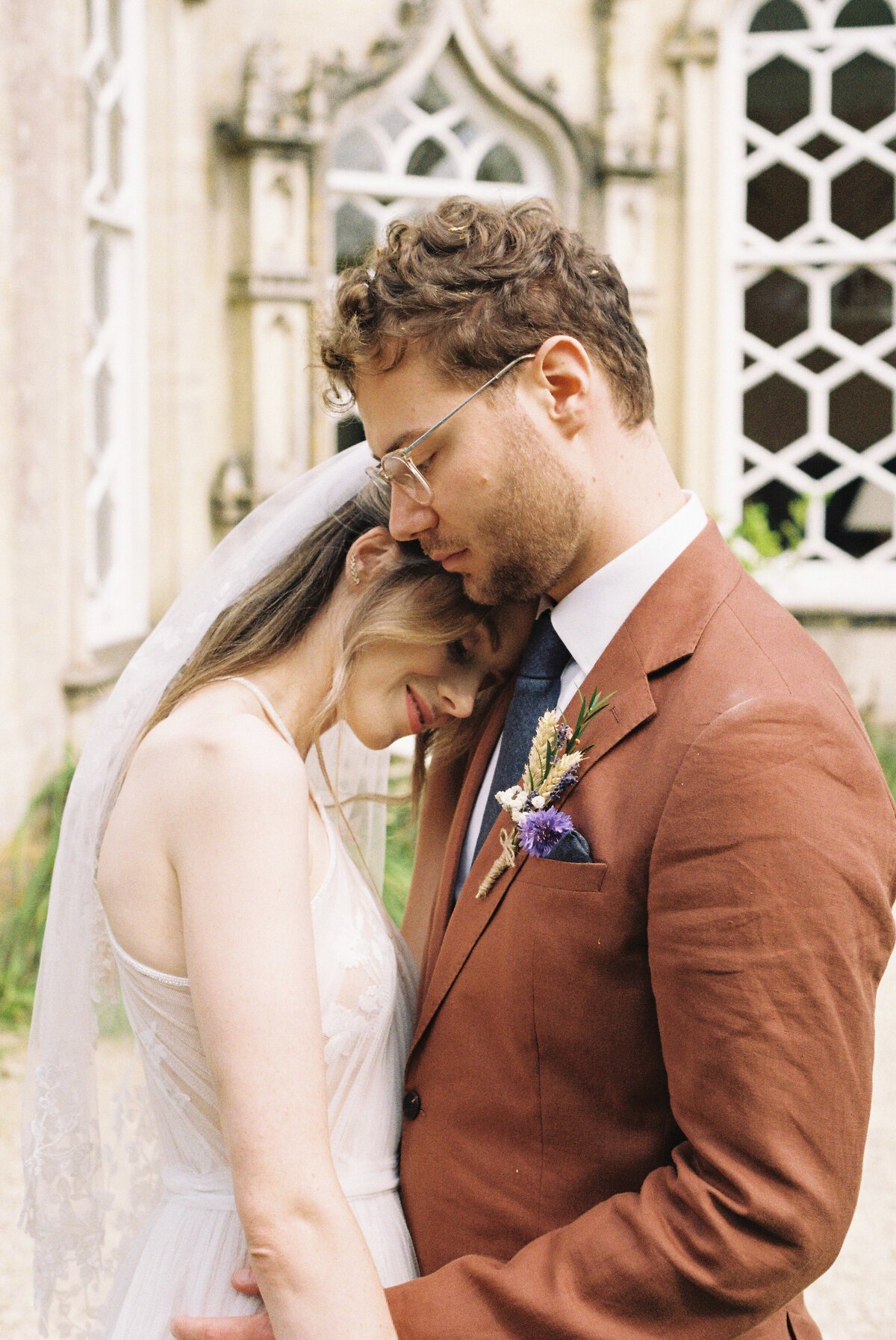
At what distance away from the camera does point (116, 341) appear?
700 centimetres

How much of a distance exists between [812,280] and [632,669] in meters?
7.72

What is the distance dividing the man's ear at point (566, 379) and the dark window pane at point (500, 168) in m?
7.11

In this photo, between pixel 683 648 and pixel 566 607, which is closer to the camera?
pixel 683 648

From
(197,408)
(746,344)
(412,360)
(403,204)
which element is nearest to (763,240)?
(746,344)

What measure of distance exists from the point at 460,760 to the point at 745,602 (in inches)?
28.1

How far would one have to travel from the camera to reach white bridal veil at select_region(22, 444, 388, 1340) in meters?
2.08

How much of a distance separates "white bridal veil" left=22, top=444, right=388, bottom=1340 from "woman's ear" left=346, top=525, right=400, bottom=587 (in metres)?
0.14

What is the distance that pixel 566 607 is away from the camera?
175 centimetres

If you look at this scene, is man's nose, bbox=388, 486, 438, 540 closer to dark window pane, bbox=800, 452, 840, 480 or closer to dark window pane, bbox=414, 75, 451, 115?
dark window pane, bbox=414, 75, 451, 115

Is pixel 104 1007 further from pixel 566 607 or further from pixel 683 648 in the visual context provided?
pixel 683 648

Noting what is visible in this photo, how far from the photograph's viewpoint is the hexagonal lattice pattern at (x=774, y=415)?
28.8 ft

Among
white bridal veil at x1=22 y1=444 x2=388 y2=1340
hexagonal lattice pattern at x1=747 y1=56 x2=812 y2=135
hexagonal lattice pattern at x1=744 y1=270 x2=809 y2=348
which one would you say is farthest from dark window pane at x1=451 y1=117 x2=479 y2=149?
white bridal veil at x1=22 y1=444 x2=388 y2=1340

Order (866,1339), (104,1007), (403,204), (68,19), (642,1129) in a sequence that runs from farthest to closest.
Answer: (403,204), (68,19), (866,1339), (104,1007), (642,1129)

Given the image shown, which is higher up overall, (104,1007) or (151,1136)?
(104,1007)
